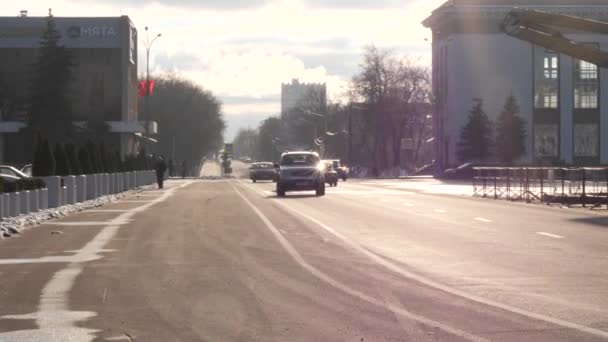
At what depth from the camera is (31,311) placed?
10250 millimetres

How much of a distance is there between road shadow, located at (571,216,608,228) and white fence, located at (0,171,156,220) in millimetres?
13578

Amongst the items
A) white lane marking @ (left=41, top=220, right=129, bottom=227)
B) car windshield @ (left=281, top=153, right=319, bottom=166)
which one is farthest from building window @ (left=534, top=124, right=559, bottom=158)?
white lane marking @ (left=41, top=220, right=129, bottom=227)

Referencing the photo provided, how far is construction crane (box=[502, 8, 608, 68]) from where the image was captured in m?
36.3

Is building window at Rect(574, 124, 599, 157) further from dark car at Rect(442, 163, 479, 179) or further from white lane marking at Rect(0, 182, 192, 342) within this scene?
white lane marking at Rect(0, 182, 192, 342)

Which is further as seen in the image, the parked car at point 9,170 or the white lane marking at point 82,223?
the parked car at point 9,170

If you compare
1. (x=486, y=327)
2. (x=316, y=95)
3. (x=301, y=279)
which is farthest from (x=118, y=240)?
(x=316, y=95)

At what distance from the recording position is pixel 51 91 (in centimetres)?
9162

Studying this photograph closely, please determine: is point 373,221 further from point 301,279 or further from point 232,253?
point 301,279

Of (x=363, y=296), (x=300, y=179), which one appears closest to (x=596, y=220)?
(x=363, y=296)

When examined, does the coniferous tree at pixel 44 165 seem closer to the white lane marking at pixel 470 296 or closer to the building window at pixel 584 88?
the white lane marking at pixel 470 296

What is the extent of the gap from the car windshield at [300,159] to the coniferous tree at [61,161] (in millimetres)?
12526

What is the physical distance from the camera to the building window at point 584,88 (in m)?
105

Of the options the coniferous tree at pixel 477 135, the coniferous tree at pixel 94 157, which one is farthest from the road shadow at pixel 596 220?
the coniferous tree at pixel 477 135

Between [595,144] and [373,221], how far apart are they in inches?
3338
